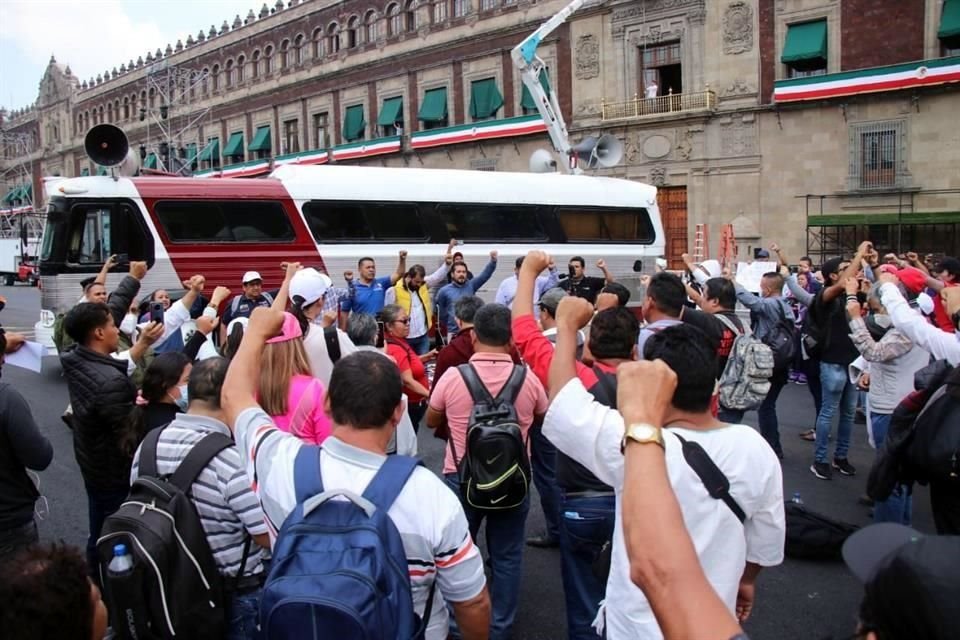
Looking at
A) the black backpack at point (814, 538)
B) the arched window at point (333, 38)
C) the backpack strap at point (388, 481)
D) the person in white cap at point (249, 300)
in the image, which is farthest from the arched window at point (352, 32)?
the backpack strap at point (388, 481)

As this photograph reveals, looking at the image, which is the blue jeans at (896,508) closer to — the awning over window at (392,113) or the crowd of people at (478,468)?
the crowd of people at (478,468)

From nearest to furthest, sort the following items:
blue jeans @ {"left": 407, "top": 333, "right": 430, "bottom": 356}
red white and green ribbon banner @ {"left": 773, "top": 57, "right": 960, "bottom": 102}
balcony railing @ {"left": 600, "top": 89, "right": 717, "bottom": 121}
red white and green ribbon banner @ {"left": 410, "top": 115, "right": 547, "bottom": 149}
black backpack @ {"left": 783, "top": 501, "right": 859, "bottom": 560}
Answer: black backpack @ {"left": 783, "top": 501, "right": 859, "bottom": 560}, blue jeans @ {"left": 407, "top": 333, "right": 430, "bottom": 356}, red white and green ribbon banner @ {"left": 773, "top": 57, "right": 960, "bottom": 102}, balcony railing @ {"left": 600, "top": 89, "right": 717, "bottom": 121}, red white and green ribbon banner @ {"left": 410, "top": 115, "right": 547, "bottom": 149}

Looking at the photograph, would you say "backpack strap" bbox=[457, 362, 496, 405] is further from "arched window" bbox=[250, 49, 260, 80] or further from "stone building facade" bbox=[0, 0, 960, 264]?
"arched window" bbox=[250, 49, 260, 80]

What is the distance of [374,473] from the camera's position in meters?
2.07

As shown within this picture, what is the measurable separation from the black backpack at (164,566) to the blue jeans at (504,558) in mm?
1454

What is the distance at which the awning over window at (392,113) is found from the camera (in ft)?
110

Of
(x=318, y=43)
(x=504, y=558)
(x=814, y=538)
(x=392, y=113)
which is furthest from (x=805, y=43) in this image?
(x=318, y=43)

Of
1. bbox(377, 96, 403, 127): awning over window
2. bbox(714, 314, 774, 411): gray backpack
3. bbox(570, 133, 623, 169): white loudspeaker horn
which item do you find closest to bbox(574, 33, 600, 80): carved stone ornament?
bbox(377, 96, 403, 127): awning over window

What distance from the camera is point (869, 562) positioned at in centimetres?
127

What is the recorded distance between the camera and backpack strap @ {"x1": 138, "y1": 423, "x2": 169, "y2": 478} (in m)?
2.73

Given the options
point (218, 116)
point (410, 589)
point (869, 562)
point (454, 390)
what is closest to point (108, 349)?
point (454, 390)

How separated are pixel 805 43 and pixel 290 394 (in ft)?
79.3

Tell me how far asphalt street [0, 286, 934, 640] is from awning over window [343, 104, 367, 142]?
27.7m

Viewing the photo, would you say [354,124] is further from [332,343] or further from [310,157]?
[332,343]
